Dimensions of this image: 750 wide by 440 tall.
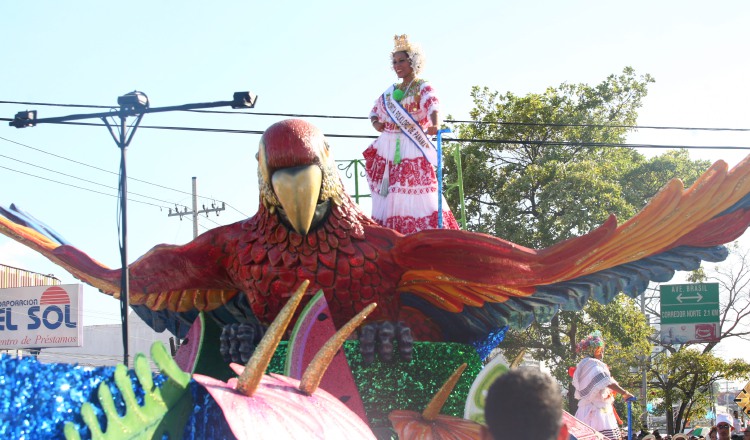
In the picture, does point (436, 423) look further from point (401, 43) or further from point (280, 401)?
point (401, 43)

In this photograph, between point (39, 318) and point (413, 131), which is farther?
point (39, 318)

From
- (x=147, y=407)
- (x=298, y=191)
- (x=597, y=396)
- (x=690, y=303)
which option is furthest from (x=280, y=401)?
(x=690, y=303)

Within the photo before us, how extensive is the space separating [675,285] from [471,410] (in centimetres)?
2112

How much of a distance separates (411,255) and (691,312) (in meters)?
21.1

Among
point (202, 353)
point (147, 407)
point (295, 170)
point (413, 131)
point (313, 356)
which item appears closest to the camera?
point (147, 407)

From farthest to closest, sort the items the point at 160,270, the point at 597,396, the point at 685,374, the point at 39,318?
the point at 39,318 < the point at 685,374 < the point at 597,396 < the point at 160,270

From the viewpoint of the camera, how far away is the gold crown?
725cm

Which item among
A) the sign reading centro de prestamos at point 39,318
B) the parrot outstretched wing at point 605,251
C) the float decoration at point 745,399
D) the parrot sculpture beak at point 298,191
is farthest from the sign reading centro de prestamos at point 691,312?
the parrot sculpture beak at point 298,191

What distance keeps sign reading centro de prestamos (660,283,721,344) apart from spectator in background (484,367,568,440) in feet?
77.1

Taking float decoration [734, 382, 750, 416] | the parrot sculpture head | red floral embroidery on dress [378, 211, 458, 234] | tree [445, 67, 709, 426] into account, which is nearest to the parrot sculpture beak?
the parrot sculpture head

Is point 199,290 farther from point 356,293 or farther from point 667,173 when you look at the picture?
point 667,173

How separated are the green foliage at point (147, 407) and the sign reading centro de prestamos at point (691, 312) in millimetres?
23221

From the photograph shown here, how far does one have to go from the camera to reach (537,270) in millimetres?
5914

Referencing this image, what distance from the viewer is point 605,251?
5.87 meters
